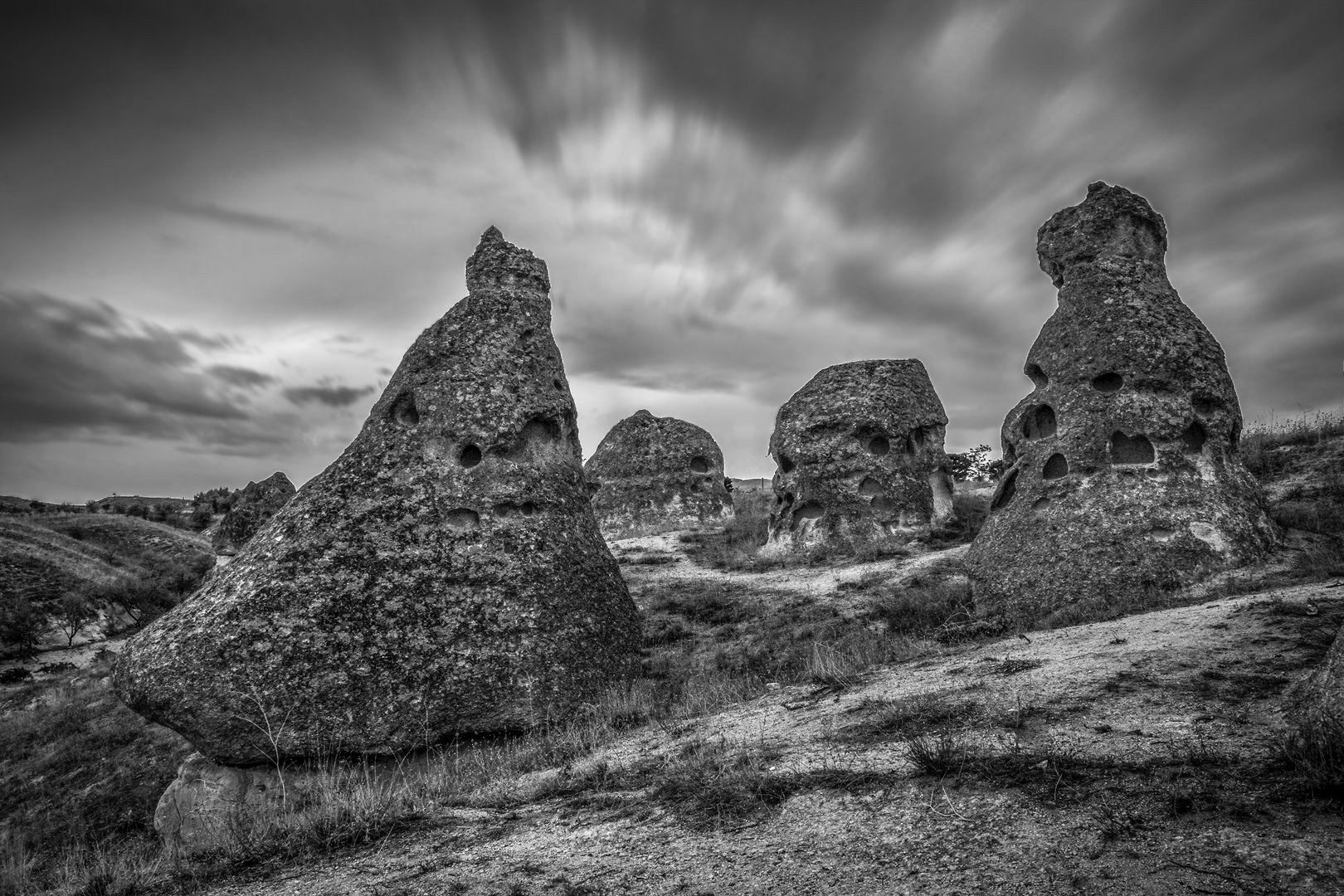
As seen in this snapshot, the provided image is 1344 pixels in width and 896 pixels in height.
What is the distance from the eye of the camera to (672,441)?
1050 inches

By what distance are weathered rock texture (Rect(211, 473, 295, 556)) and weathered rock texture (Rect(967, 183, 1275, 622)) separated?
26899mm

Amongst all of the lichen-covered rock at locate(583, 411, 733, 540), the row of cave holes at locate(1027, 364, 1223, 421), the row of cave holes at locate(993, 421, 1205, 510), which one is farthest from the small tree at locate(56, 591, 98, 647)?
the row of cave holes at locate(1027, 364, 1223, 421)

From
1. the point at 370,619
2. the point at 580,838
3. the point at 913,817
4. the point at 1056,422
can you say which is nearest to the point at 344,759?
the point at 370,619

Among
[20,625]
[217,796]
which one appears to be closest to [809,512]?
[217,796]

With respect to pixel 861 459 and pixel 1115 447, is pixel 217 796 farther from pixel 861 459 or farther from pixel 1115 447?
pixel 861 459

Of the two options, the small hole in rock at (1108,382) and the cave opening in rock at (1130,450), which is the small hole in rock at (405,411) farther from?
the small hole in rock at (1108,382)

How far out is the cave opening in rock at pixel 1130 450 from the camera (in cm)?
1087

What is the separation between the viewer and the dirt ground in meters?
2.80

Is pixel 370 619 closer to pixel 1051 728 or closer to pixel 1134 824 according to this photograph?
pixel 1051 728

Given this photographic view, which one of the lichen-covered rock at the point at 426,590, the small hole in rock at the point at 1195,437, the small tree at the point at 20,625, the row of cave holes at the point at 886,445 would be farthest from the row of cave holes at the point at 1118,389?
the small tree at the point at 20,625

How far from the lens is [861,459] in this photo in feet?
62.5

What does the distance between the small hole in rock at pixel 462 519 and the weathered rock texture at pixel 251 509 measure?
78.0 ft

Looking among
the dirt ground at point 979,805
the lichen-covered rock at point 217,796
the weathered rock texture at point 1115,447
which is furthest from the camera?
the weathered rock texture at point 1115,447

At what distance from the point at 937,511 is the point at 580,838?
17.1 metres
